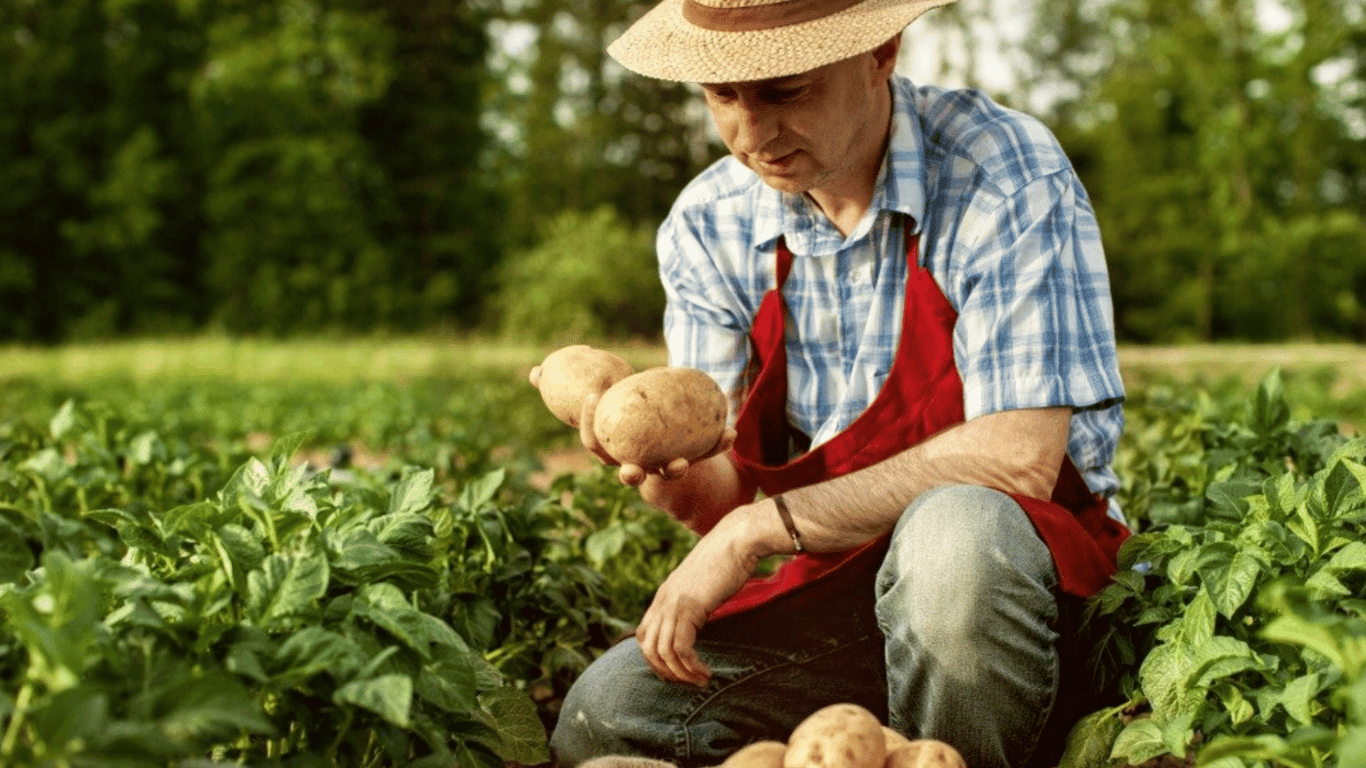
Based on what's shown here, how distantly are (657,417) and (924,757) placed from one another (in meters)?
0.77

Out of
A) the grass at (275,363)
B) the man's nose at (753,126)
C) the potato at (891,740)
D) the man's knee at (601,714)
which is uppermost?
the man's nose at (753,126)

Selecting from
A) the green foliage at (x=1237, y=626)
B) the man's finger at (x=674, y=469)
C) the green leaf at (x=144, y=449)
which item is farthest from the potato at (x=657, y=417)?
the green leaf at (x=144, y=449)

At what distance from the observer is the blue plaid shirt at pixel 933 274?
246cm

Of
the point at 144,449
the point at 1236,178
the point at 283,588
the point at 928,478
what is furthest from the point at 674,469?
the point at 1236,178

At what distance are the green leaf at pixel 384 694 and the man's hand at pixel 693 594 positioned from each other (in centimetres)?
76

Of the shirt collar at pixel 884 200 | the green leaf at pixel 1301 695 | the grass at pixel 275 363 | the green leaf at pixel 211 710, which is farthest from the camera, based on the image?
the grass at pixel 275 363

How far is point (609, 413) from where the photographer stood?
234cm

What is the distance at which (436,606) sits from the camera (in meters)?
2.40

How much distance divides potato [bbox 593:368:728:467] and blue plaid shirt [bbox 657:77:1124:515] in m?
0.49

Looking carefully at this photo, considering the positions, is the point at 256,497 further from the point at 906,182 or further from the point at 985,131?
the point at 985,131

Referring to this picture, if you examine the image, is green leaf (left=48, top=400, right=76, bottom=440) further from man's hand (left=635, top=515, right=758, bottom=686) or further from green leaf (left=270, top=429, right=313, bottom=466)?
man's hand (left=635, top=515, right=758, bottom=686)

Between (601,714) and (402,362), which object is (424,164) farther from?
(601,714)

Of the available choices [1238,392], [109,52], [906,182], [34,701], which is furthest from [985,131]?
[109,52]

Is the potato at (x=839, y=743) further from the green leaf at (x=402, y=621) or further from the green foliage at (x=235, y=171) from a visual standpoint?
the green foliage at (x=235, y=171)
